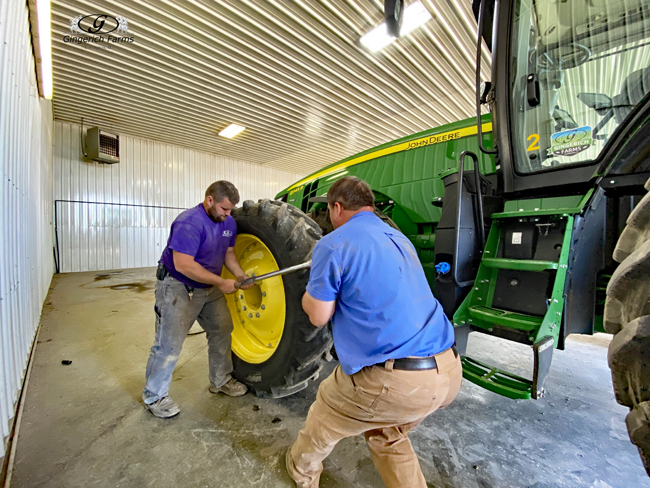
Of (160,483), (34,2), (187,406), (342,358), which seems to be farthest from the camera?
(34,2)

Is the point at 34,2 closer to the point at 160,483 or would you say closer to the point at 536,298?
the point at 160,483

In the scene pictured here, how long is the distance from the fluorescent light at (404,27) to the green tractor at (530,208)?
315cm

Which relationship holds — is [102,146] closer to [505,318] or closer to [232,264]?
[232,264]

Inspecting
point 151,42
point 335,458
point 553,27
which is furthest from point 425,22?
point 335,458

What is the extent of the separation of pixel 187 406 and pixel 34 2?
5.40 meters

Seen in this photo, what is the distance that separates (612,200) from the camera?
1855mm

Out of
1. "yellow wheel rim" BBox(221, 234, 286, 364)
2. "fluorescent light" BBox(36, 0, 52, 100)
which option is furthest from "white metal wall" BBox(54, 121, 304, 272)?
"yellow wheel rim" BBox(221, 234, 286, 364)

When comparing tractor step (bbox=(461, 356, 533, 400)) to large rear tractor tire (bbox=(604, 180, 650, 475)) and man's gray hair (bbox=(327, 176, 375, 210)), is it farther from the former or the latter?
man's gray hair (bbox=(327, 176, 375, 210))

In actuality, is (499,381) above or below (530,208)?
below

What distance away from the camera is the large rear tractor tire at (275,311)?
1981 millimetres

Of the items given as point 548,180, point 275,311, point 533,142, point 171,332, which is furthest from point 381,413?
point 533,142

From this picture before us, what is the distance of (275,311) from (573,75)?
8.54 ft

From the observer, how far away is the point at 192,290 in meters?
2.29

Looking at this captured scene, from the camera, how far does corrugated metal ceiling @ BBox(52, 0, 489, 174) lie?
5.12m
